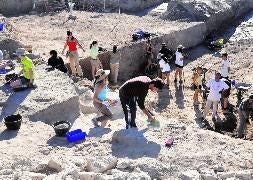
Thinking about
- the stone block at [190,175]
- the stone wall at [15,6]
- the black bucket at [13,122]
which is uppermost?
the stone wall at [15,6]

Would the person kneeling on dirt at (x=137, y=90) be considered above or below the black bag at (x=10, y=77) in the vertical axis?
above

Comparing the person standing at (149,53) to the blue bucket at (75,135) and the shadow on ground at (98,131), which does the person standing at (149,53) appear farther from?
the blue bucket at (75,135)

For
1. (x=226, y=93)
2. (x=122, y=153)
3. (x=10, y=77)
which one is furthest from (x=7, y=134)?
(x=226, y=93)

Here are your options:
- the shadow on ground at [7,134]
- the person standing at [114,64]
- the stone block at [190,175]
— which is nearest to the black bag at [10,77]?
the shadow on ground at [7,134]

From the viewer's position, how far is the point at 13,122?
Result: 34.1 ft

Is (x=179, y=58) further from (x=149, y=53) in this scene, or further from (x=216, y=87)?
(x=216, y=87)

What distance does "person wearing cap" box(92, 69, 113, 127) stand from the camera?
10281 millimetres

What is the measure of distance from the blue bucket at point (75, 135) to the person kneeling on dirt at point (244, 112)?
3903 millimetres

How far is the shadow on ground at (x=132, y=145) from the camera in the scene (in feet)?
30.6

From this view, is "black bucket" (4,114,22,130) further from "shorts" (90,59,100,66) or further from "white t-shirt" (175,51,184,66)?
"white t-shirt" (175,51,184,66)

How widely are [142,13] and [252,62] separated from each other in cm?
590

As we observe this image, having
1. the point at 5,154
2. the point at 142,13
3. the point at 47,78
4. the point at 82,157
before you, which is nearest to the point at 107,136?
the point at 82,157

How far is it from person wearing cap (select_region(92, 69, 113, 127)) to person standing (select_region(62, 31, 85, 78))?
4.01 meters

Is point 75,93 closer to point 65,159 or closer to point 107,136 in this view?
point 107,136
